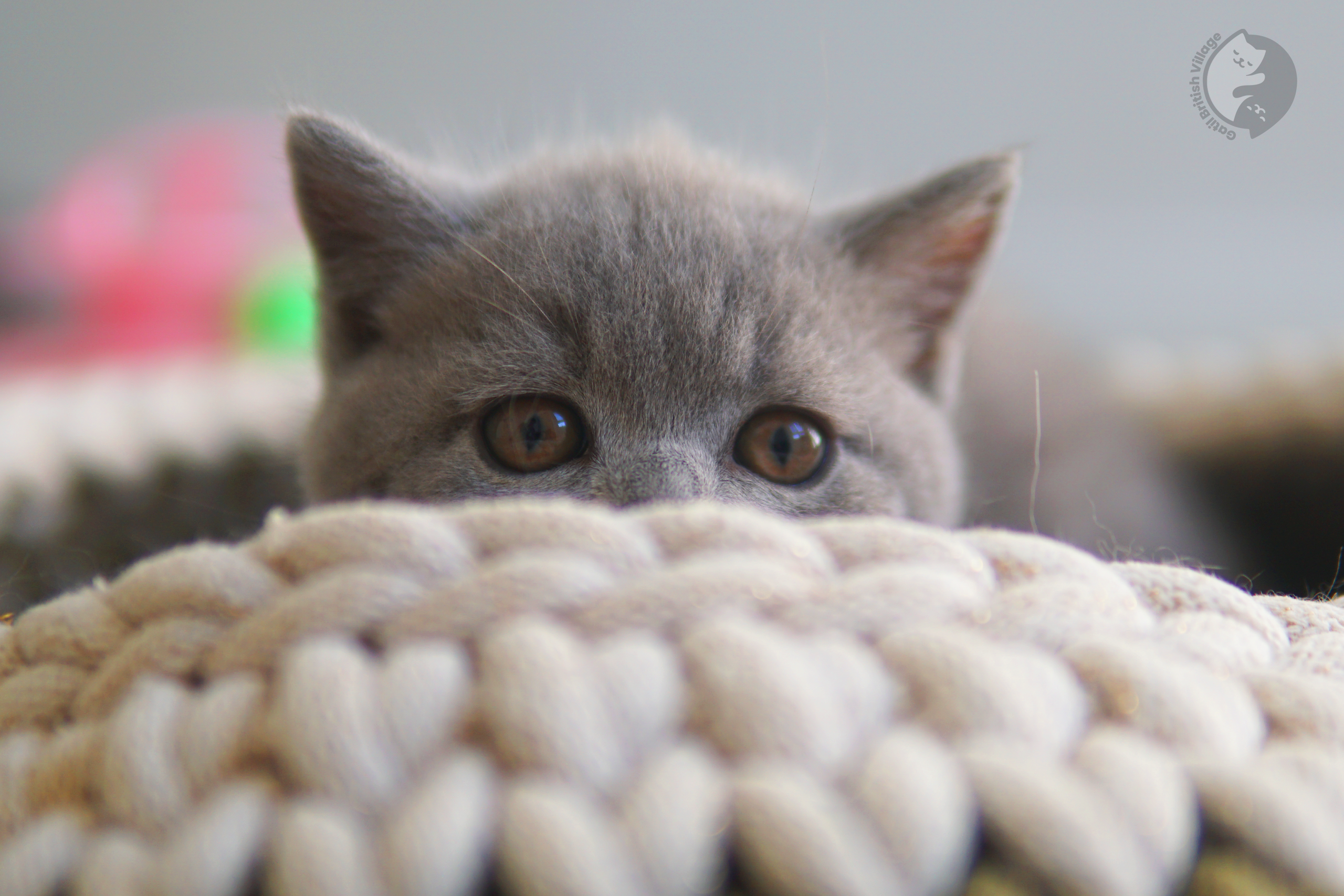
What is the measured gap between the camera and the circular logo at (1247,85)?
1.04 metres

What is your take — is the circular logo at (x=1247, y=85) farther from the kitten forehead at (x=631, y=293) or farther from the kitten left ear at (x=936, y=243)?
the kitten forehead at (x=631, y=293)

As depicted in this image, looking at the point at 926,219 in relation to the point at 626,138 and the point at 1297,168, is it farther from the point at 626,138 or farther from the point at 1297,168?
the point at 1297,168

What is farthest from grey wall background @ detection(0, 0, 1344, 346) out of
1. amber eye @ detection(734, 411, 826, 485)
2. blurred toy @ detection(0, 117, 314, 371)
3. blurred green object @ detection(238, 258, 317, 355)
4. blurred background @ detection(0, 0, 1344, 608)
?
amber eye @ detection(734, 411, 826, 485)

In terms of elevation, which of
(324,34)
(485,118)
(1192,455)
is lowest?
(1192,455)

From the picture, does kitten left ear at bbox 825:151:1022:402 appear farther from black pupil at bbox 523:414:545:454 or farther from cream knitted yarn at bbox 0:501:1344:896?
cream knitted yarn at bbox 0:501:1344:896

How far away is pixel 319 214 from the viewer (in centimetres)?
82

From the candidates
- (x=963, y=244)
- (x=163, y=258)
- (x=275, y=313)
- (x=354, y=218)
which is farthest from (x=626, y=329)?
(x=163, y=258)

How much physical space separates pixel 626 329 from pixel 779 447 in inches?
5.9

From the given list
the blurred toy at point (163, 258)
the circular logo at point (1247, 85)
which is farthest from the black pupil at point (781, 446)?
the blurred toy at point (163, 258)

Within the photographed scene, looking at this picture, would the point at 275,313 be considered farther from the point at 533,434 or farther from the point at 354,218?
the point at 533,434

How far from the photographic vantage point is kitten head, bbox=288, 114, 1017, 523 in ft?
2.27

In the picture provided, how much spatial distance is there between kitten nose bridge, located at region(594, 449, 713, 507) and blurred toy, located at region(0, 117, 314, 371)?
45.5 inches

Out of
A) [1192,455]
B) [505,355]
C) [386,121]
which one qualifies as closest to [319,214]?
[505,355]

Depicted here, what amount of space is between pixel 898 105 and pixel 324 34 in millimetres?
1327
